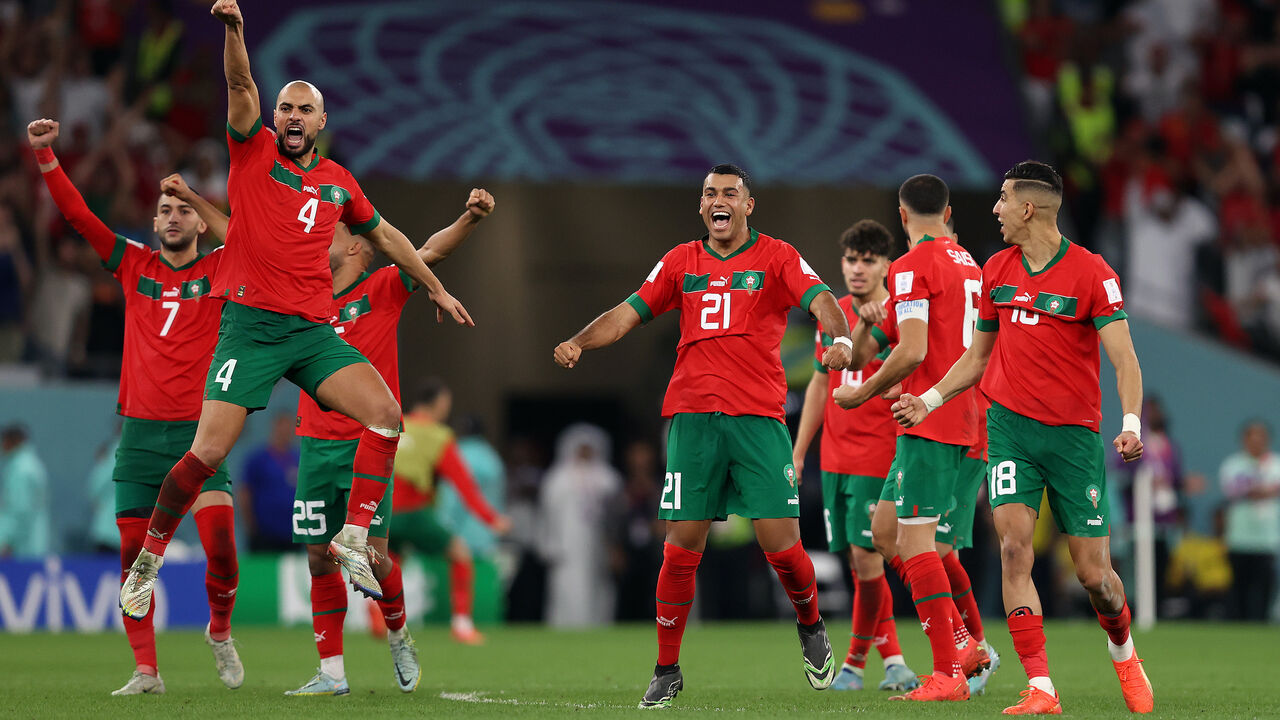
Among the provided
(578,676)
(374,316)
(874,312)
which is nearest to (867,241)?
(874,312)

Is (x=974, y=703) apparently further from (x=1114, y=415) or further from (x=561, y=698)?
(x=1114, y=415)

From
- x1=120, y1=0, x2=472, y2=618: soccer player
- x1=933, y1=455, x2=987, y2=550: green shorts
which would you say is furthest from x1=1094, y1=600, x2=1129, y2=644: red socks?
x1=120, y1=0, x2=472, y2=618: soccer player

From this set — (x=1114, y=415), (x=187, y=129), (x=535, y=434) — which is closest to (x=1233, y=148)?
(x=1114, y=415)

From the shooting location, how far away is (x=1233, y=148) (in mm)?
22438

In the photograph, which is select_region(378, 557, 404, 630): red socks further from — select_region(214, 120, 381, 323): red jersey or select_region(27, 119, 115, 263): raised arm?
select_region(27, 119, 115, 263): raised arm

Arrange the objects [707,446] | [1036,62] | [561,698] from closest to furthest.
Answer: [707,446] < [561,698] < [1036,62]

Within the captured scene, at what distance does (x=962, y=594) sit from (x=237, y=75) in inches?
196

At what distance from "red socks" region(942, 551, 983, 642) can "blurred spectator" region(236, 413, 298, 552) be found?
956 centimetres

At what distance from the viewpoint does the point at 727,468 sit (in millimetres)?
8125

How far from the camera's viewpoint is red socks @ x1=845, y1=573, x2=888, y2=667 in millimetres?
9500

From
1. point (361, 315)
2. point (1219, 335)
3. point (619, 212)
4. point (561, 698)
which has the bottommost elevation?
point (561, 698)

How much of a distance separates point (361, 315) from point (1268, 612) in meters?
13.2

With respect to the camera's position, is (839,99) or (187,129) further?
(839,99)

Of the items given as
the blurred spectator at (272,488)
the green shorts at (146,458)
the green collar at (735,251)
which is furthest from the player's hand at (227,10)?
the blurred spectator at (272,488)
